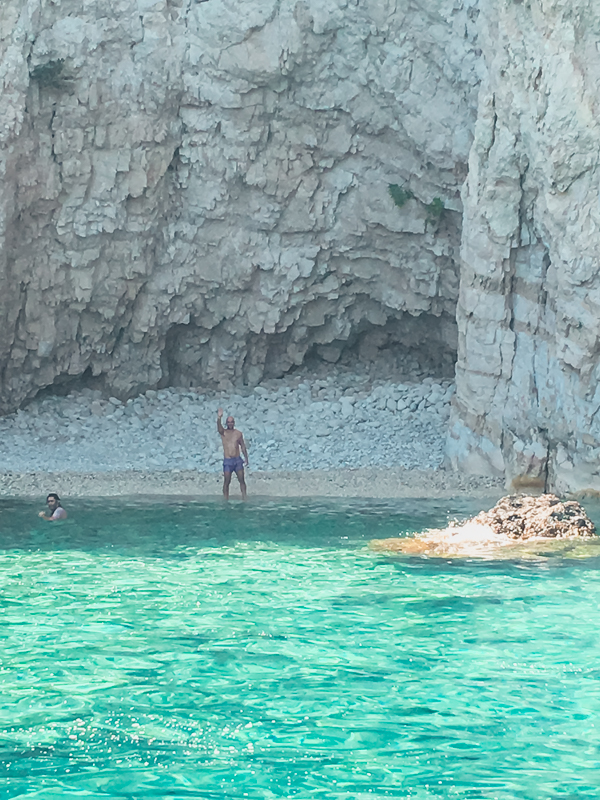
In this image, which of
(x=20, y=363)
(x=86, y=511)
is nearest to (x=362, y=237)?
(x=20, y=363)

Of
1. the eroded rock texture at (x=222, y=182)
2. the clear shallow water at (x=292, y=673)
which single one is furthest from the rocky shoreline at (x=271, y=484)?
the eroded rock texture at (x=222, y=182)

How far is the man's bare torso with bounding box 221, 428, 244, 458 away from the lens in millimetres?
14359

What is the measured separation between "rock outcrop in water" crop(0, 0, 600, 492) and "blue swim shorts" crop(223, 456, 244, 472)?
13.1ft

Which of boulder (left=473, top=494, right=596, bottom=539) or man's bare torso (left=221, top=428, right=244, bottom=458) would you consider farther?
man's bare torso (left=221, top=428, right=244, bottom=458)

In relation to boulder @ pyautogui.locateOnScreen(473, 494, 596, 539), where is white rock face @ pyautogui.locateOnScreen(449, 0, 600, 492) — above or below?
above

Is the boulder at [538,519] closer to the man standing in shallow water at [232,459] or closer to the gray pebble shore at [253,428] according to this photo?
the man standing in shallow water at [232,459]

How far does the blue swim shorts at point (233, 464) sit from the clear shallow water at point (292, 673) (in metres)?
3.55

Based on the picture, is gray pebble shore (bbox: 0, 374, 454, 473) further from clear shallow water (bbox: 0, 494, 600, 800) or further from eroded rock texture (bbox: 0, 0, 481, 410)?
clear shallow water (bbox: 0, 494, 600, 800)

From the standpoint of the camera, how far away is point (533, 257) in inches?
594

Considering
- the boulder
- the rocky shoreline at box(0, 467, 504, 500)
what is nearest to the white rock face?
the rocky shoreline at box(0, 467, 504, 500)

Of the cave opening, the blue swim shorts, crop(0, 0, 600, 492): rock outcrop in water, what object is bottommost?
the blue swim shorts

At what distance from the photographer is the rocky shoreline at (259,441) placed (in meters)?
15.1

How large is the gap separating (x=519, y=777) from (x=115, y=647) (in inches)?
128

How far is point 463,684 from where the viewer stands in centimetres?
622
